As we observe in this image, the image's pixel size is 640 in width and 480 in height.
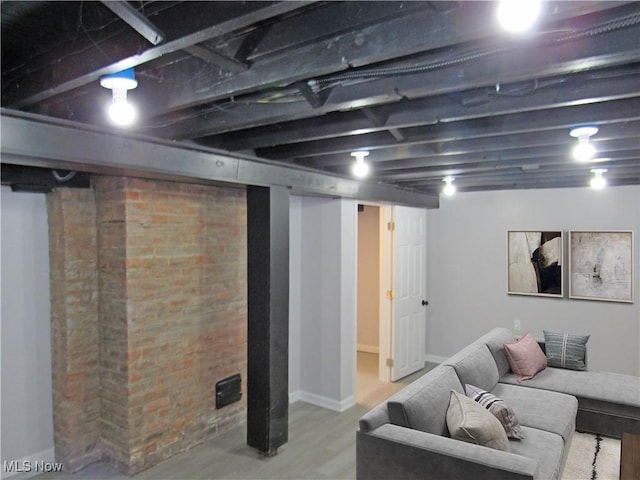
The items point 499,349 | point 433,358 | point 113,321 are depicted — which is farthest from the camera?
point 433,358

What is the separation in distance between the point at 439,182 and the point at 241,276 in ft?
7.82

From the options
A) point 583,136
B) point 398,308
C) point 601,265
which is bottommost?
point 398,308

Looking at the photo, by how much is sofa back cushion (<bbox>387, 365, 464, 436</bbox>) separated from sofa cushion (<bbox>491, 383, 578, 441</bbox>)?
651 millimetres

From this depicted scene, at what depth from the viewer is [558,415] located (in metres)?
3.30

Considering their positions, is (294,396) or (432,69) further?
(294,396)

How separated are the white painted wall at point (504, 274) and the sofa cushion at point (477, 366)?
1847mm

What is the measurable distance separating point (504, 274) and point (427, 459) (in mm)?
3730

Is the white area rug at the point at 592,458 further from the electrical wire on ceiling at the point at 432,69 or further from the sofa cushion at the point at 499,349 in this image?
the electrical wire on ceiling at the point at 432,69

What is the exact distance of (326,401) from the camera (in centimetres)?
455

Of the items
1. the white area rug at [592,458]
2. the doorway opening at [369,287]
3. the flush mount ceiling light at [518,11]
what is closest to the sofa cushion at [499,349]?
the white area rug at [592,458]

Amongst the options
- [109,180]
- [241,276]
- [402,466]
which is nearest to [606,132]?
[402,466]

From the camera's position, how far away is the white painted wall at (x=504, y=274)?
5.07 m

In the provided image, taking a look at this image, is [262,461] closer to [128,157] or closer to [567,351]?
[128,157]

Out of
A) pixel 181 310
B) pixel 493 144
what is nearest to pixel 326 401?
pixel 181 310
